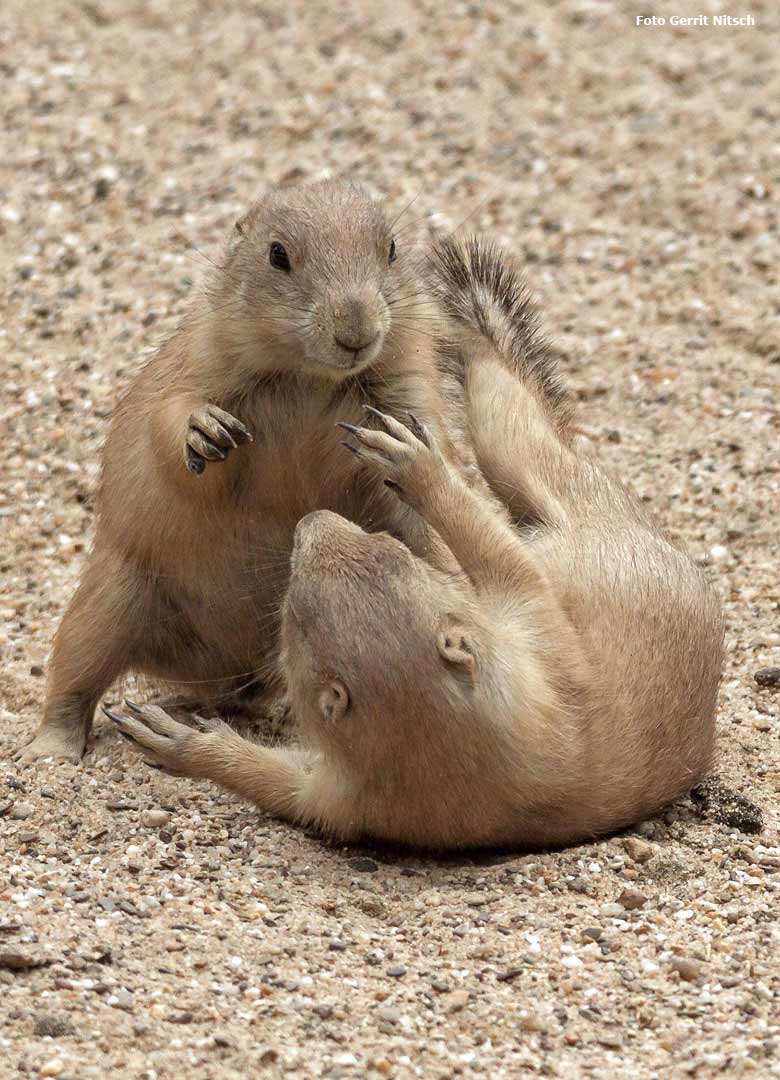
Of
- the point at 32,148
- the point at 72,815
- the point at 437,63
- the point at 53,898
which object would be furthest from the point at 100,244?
the point at 53,898

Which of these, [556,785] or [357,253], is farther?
[357,253]

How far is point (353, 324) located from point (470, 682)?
1.23 metres

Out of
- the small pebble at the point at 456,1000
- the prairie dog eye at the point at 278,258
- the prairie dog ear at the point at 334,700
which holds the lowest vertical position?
the small pebble at the point at 456,1000

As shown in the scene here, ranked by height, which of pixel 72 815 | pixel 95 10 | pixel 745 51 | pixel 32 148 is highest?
pixel 745 51

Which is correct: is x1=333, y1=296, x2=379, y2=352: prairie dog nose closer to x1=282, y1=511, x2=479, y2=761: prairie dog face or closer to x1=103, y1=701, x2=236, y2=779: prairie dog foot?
x1=282, y1=511, x2=479, y2=761: prairie dog face

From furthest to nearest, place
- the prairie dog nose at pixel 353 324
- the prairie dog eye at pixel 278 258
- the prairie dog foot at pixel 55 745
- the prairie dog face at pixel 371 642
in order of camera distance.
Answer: the prairie dog foot at pixel 55 745, the prairie dog eye at pixel 278 258, the prairie dog nose at pixel 353 324, the prairie dog face at pixel 371 642

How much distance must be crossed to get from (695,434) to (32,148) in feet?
14.6

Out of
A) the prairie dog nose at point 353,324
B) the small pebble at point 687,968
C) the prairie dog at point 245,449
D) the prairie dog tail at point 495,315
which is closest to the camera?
the small pebble at point 687,968

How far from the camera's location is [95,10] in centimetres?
1141

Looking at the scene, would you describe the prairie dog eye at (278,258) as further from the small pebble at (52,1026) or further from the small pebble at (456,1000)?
the small pebble at (52,1026)

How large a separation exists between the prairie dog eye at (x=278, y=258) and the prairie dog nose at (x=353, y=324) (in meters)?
0.39

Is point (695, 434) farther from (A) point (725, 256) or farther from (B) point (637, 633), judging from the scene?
(B) point (637, 633)

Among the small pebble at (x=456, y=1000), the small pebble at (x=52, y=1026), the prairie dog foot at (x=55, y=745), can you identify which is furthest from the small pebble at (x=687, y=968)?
the prairie dog foot at (x=55, y=745)

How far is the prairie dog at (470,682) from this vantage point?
510cm
